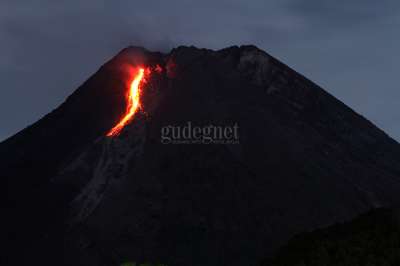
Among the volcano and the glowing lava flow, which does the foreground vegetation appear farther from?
the glowing lava flow

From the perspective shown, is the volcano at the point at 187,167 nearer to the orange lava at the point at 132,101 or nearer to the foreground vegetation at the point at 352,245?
the orange lava at the point at 132,101

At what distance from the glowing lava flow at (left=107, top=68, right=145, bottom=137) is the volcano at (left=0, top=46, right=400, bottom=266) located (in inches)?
10.0

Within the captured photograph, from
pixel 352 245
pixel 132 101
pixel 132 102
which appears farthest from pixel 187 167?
pixel 352 245

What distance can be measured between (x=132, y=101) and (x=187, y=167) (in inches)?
843

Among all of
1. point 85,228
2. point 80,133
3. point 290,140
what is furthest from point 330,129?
point 85,228

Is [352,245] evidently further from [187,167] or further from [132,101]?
[132,101]

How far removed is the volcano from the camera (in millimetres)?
79875

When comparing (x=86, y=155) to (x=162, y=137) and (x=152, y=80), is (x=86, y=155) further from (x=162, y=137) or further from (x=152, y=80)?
(x=152, y=80)

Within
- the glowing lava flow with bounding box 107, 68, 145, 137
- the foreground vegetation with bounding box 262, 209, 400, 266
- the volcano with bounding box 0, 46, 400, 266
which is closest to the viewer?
the foreground vegetation with bounding box 262, 209, 400, 266

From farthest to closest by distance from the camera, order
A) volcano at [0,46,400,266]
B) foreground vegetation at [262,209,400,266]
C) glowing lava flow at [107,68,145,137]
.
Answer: glowing lava flow at [107,68,145,137] < volcano at [0,46,400,266] < foreground vegetation at [262,209,400,266]

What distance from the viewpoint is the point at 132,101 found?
10962 centimetres

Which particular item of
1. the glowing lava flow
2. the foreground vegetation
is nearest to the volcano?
the glowing lava flow

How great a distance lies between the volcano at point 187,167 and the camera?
79875 mm

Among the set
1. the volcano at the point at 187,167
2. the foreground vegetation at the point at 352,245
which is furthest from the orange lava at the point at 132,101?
the foreground vegetation at the point at 352,245
